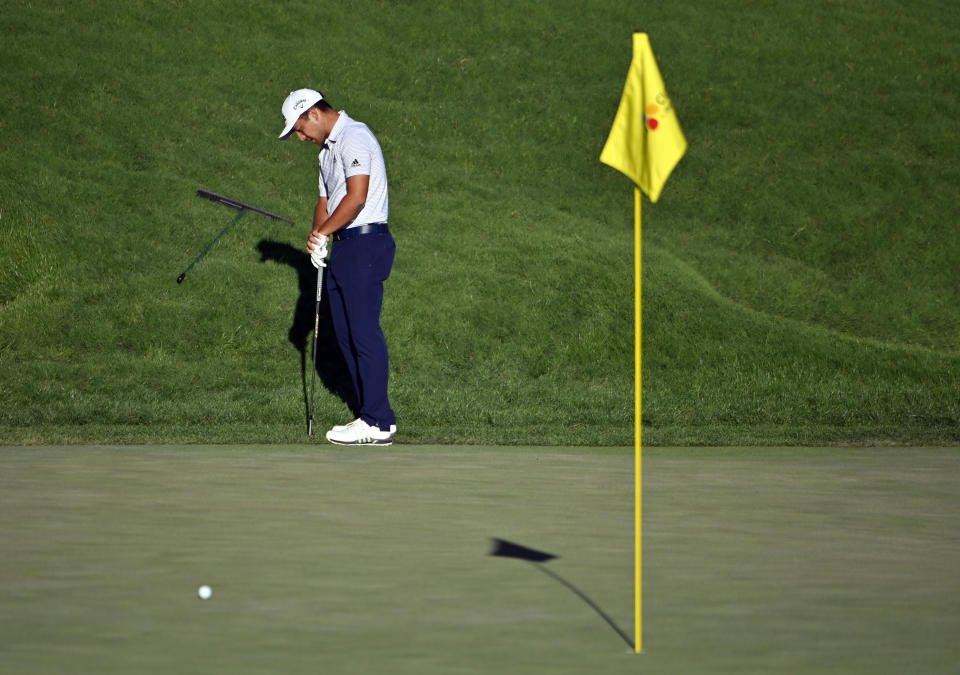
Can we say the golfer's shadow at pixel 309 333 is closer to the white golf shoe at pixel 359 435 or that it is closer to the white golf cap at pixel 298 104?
the white golf shoe at pixel 359 435

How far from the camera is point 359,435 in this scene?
11.3 metres

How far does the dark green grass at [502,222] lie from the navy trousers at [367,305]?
884 millimetres

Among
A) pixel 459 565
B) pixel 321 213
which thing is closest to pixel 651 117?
pixel 459 565

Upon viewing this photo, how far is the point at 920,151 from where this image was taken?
92.8 ft

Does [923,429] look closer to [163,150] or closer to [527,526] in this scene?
[527,526]

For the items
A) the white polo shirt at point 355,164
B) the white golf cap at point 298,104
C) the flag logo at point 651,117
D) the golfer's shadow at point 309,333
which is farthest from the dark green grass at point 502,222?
the flag logo at point 651,117

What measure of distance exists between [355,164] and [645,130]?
19.5ft

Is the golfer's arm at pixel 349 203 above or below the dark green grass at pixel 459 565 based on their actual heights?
above

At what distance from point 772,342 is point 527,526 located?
10.9m

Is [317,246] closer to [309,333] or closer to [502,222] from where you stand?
[309,333]

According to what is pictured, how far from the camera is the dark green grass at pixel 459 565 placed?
4805mm

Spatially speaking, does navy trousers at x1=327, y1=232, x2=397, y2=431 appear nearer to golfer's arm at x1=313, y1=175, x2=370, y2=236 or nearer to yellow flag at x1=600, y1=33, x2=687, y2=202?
golfer's arm at x1=313, y1=175, x2=370, y2=236

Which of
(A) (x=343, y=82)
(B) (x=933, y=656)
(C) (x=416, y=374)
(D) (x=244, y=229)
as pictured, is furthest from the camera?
(A) (x=343, y=82)

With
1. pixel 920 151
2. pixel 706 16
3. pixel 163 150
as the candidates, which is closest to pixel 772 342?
pixel 163 150
